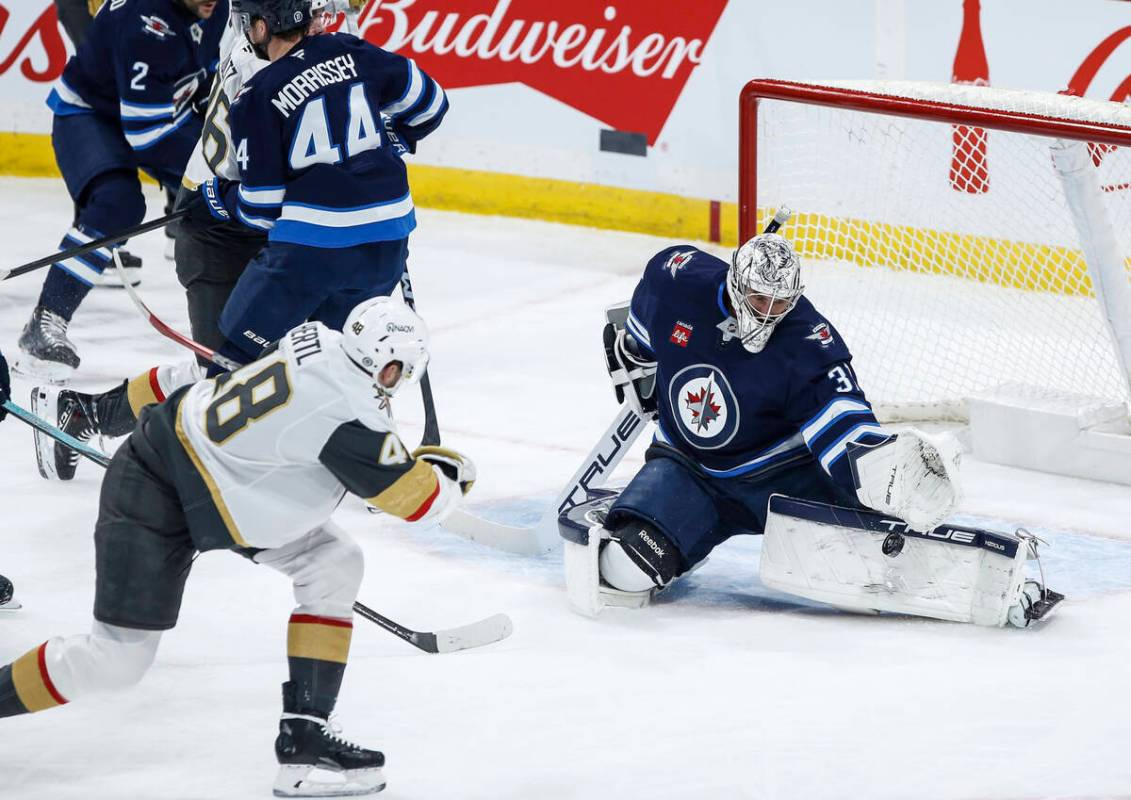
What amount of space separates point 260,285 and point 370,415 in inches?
50.0

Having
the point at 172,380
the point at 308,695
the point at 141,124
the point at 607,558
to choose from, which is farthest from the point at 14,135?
the point at 308,695

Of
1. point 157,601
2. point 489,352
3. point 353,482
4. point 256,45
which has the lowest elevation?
point 489,352

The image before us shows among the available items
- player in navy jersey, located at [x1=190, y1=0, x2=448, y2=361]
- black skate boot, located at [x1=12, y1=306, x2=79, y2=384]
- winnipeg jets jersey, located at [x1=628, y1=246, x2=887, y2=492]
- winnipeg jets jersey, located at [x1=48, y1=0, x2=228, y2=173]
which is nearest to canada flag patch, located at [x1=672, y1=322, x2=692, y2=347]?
winnipeg jets jersey, located at [x1=628, y1=246, x2=887, y2=492]

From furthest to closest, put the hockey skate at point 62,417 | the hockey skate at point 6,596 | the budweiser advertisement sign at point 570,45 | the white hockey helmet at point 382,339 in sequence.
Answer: the budweiser advertisement sign at point 570,45
the hockey skate at point 62,417
the hockey skate at point 6,596
the white hockey helmet at point 382,339

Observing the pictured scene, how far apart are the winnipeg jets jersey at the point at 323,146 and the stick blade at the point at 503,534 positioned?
2.13 ft

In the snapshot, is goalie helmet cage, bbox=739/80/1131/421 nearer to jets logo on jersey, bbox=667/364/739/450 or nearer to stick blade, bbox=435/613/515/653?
jets logo on jersey, bbox=667/364/739/450

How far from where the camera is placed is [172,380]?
383 cm

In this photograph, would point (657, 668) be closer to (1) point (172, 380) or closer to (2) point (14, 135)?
(1) point (172, 380)

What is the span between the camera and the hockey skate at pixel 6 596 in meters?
3.38

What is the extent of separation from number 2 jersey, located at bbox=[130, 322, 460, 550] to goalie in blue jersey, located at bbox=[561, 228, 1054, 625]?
0.89 metres

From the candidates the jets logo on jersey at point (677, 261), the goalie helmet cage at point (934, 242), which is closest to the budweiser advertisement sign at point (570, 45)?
the goalie helmet cage at point (934, 242)

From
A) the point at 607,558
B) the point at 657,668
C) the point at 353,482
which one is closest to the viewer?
the point at 353,482

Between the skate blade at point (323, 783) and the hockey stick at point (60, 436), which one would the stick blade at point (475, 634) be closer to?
the skate blade at point (323, 783)

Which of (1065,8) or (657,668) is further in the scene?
(1065,8)
